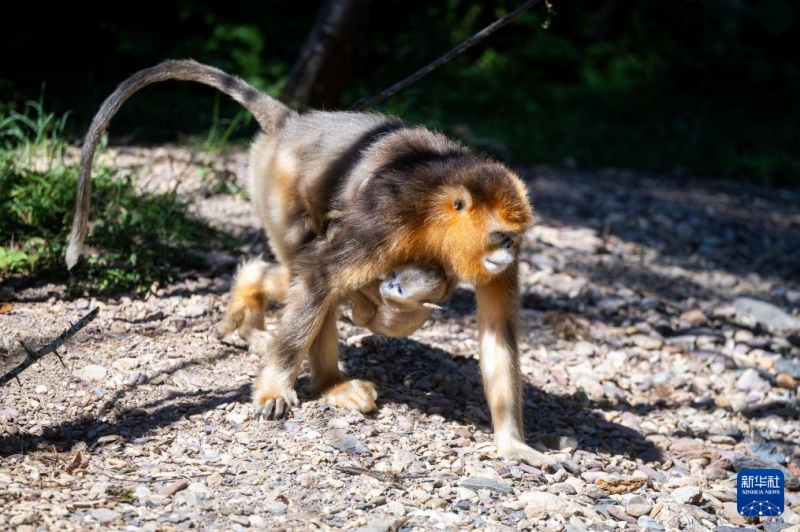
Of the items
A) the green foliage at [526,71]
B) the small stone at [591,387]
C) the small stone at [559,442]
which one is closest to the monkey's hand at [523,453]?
the small stone at [559,442]

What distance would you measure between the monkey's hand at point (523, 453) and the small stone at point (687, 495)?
0.53 m

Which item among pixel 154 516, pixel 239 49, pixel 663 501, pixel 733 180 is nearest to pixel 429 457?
pixel 663 501

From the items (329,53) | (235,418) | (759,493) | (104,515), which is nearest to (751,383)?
(759,493)

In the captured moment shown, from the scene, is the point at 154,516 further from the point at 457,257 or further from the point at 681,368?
the point at 681,368

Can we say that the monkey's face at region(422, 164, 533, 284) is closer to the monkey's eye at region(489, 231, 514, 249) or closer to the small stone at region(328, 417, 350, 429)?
the monkey's eye at region(489, 231, 514, 249)

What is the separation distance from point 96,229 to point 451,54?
2423mm

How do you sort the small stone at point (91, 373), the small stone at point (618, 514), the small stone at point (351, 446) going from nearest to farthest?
the small stone at point (618, 514) → the small stone at point (351, 446) → the small stone at point (91, 373)

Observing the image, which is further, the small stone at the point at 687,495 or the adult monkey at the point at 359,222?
the small stone at the point at 687,495

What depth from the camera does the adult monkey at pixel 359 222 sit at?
3.91 meters

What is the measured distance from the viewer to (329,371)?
14.9 feet

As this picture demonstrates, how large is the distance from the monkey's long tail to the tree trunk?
315 cm

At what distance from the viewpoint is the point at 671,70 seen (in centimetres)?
1388

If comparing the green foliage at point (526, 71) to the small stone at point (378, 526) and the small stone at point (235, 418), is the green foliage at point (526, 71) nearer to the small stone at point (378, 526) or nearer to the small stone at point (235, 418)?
the small stone at point (235, 418)

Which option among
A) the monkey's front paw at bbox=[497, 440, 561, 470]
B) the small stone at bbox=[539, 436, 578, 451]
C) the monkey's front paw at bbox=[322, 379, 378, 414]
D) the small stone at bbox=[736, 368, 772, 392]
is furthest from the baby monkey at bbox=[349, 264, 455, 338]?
the small stone at bbox=[736, 368, 772, 392]
